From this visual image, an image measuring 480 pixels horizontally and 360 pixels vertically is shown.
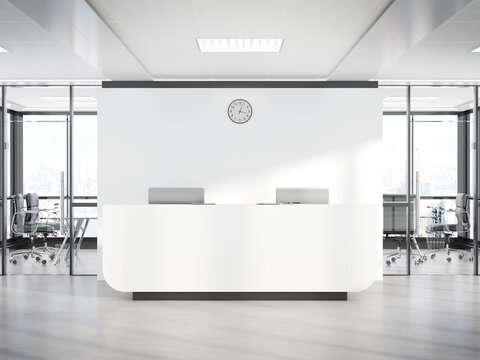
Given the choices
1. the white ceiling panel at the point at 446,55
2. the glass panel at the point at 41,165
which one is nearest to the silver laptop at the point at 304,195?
the white ceiling panel at the point at 446,55

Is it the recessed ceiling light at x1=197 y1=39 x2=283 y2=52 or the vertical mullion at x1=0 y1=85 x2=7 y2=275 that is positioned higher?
the recessed ceiling light at x1=197 y1=39 x2=283 y2=52

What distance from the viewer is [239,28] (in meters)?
5.51

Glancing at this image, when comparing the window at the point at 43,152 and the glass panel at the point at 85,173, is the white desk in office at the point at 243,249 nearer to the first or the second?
the glass panel at the point at 85,173

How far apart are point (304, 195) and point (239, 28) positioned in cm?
224

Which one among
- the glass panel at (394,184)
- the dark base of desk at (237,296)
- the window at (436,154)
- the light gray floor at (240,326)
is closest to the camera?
the light gray floor at (240,326)

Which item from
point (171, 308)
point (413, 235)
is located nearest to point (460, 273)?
point (413, 235)

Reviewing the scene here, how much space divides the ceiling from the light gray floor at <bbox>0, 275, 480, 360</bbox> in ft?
9.11

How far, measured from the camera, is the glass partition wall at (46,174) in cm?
919

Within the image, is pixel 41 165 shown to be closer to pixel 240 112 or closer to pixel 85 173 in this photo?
pixel 85 173

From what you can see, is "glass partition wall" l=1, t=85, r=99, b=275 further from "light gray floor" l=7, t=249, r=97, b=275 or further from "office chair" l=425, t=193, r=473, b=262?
"office chair" l=425, t=193, r=473, b=262

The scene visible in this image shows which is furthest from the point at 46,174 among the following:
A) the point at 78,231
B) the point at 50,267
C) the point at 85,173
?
the point at 50,267

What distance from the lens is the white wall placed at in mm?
7926

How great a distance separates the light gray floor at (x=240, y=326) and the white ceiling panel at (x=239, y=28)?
286cm

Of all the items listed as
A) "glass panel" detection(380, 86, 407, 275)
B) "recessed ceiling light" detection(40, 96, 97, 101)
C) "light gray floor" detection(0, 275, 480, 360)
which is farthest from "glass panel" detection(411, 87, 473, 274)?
"recessed ceiling light" detection(40, 96, 97, 101)
